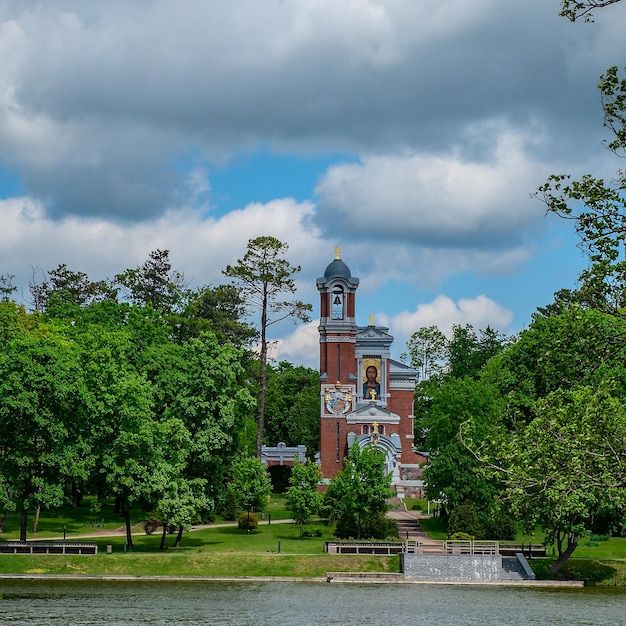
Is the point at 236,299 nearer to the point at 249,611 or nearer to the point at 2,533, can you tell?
the point at 2,533

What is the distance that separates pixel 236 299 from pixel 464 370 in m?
24.7

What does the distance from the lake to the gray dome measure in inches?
1704

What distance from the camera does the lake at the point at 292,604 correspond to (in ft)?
104

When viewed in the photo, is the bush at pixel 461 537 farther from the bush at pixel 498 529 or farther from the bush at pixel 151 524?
the bush at pixel 151 524

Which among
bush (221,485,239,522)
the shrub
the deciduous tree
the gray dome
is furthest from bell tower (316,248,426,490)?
the shrub

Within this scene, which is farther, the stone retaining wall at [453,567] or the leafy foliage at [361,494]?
the leafy foliage at [361,494]

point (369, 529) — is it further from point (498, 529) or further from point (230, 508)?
point (230, 508)

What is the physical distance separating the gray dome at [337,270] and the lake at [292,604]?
43.3 m

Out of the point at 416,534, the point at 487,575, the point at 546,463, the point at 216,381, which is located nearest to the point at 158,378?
the point at 216,381

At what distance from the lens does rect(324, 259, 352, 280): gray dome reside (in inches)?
3280

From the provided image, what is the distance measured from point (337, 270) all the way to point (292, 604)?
5023cm

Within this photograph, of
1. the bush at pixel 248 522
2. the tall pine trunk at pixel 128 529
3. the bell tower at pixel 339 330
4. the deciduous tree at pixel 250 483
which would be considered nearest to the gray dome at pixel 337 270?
the bell tower at pixel 339 330

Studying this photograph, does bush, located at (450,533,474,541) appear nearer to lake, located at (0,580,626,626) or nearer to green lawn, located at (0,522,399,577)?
green lawn, located at (0,522,399,577)

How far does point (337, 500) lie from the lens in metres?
55.3
